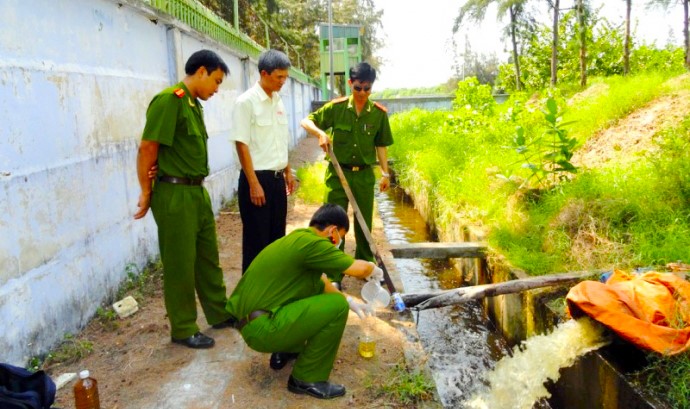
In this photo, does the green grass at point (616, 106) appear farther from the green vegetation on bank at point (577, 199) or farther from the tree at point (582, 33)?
the tree at point (582, 33)

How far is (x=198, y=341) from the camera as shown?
336cm

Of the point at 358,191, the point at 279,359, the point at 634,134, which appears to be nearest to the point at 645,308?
the point at 279,359

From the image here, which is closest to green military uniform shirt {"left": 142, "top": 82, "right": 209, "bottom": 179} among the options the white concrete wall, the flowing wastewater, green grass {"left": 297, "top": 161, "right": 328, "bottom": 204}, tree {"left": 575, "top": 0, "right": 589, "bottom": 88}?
the white concrete wall

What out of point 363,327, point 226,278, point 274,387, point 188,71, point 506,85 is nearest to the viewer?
point 274,387

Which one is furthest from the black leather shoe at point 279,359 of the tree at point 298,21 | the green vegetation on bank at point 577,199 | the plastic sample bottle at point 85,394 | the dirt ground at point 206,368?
the tree at point 298,21

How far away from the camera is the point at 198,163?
3.22 m

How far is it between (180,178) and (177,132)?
0.29 meters

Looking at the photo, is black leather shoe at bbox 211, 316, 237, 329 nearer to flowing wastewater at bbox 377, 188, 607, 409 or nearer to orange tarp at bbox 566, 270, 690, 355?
flowing wastewater at bbox 377, 188, 607, 409

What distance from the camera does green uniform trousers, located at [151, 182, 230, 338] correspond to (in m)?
3.13

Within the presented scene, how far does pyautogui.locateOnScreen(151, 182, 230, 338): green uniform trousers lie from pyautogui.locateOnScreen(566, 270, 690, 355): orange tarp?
7.71 feet

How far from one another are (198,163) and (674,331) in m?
2.85

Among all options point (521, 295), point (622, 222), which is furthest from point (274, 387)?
point (622, 222)

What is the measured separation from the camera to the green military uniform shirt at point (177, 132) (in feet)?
9.70

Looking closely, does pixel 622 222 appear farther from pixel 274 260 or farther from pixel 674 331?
pixel 274 260
